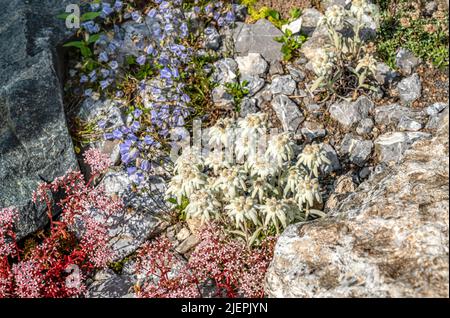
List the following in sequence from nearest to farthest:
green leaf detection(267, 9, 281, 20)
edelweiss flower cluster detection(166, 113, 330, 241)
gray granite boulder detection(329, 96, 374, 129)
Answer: edelweiss flower cluster detection(166, 113, 330, 241) → gray granite boulder detection(329, 96, 374, 129) → green leaf detection(267, 9, 281, 20)

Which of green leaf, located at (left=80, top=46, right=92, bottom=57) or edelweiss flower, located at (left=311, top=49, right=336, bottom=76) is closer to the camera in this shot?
edelweiss flower, located at (left=311, top=49, right=336, bottom=76)

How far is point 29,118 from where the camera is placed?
20.9 ft

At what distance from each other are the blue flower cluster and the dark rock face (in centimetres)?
57

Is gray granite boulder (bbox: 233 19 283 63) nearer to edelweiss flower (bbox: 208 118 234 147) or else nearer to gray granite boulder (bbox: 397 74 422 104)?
gray granite boulder (bbox: 397 74 422 104)


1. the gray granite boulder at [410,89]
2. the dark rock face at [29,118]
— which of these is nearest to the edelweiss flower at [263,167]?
the gray granite boulder at [410,89]

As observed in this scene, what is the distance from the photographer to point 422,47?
21.1ft

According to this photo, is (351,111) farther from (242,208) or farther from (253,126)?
(242,208)

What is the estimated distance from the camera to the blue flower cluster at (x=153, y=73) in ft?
20.6

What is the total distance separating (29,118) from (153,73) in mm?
1801

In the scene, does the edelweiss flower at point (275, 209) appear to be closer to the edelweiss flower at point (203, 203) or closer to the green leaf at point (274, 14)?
the edelweiss flower at point (203, 203)

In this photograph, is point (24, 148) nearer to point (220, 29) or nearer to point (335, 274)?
point (220, 29)

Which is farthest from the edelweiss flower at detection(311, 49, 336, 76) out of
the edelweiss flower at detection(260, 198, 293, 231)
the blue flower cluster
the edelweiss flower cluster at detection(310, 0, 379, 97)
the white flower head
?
the edelweiss flower at detection(260, 198, 293, 231)

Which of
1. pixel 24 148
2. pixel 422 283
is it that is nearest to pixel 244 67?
pixel 24 148

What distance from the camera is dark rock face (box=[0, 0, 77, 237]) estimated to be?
604cm
